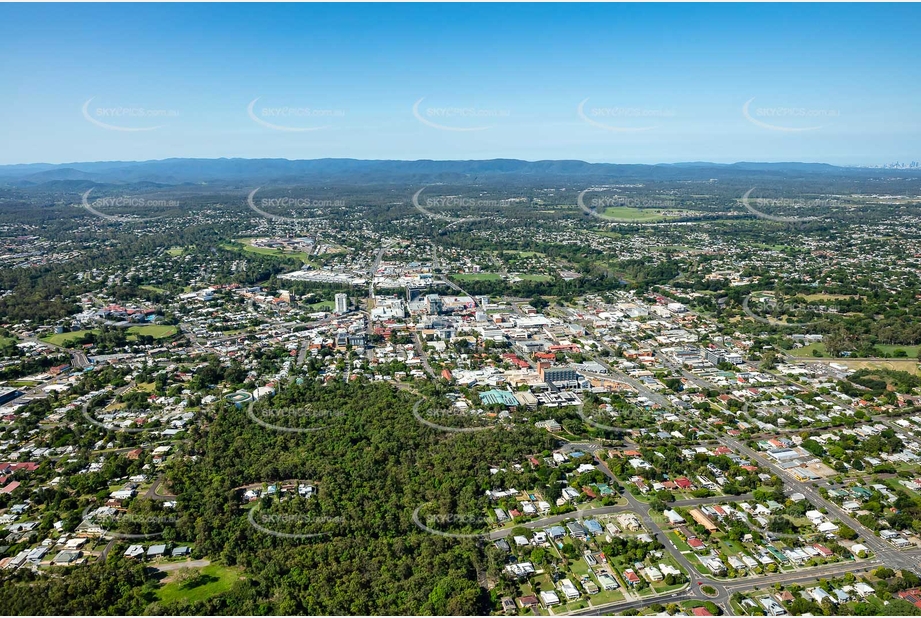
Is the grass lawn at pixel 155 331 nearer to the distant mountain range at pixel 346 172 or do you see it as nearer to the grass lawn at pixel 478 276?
the grass lawn at pixel 478 276

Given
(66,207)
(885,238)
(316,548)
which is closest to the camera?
(316,548)

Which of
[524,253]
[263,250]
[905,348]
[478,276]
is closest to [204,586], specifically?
[905,348]

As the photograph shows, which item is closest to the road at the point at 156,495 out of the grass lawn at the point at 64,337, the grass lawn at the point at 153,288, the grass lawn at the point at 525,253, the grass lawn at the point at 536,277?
the grass lawn at the point at 64,337

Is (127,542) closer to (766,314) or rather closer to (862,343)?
(862,343)

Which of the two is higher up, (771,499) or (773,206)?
(773,206)

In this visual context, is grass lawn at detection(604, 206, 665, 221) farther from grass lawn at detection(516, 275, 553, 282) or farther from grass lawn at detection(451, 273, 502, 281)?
grass lawn at detection(451, 273, 502, 281)

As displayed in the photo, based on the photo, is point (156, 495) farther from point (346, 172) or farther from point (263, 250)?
point (346, 172)

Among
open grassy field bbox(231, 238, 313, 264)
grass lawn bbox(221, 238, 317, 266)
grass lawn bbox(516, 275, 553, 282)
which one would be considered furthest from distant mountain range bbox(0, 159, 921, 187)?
grass lawn bbox(516, 275, 553, 282)

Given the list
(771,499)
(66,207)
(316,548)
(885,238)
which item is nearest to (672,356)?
(771,499)
